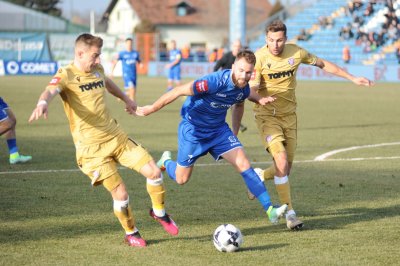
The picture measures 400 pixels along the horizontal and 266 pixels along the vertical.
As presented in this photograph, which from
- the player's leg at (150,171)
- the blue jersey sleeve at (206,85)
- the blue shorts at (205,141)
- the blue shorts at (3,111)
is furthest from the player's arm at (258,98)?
the blue shorts at (3,111)

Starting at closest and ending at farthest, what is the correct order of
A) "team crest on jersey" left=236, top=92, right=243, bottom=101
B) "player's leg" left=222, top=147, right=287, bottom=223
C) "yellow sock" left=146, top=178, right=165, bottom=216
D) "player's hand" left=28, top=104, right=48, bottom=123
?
"player's hand" left=28, top=104, right=48, bottom=123, "yellow sock" left=146, top=178, right=165, bottom=216, "player's leg" left=222, top=147, right=287, bottom=223, "team crest on jersey" left=236, top=92, right=243, bottom=101

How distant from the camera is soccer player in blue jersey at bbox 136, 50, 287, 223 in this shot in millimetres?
7922

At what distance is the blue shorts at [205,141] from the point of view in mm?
8383

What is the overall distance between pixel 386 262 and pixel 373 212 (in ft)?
7.93

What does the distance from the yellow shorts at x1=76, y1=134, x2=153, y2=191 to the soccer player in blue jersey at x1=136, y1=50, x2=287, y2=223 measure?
20.4 inches

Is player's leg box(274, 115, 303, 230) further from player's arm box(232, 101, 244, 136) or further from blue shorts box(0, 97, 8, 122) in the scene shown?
blue shorts box(0, 97, 8, 122)

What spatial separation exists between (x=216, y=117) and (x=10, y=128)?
5577mm

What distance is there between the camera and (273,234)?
7.98 meters

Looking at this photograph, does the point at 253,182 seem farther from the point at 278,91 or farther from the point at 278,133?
the point at 278,91

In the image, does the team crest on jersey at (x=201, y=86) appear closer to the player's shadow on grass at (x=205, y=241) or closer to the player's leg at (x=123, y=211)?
the player's leg at (x=123, y=211)

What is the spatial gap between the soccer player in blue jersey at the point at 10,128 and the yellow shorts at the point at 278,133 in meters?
5.18

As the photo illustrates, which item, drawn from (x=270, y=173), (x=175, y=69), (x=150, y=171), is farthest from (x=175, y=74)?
(x=150, y=171)

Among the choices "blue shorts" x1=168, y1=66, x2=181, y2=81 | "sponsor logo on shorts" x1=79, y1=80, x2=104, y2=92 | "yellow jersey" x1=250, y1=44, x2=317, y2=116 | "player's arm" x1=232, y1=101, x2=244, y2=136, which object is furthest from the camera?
"blue shorts" x1=168, y1=66, x2=181, y2=81

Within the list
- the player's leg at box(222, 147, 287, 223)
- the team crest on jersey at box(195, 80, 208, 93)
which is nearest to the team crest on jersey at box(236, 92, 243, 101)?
the team crest on jersey at box(195, 80, 208, 93)
